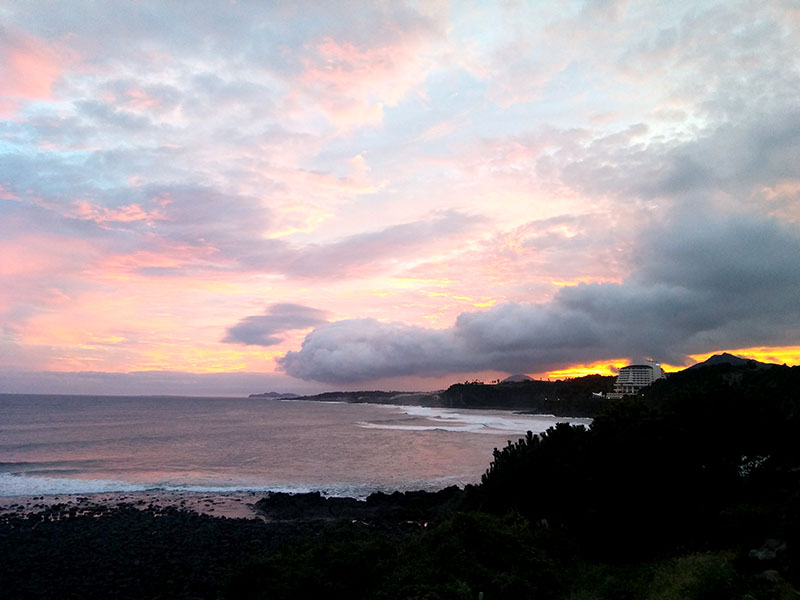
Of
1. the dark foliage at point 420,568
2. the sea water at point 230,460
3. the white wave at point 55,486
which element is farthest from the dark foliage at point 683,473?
the white wave at point 55,486

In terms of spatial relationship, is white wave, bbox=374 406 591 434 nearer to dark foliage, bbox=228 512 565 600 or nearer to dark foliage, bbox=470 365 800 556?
dark foliage, bbox=470 365 800 556

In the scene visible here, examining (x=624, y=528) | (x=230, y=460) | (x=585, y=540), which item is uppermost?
(x=624, y=528)

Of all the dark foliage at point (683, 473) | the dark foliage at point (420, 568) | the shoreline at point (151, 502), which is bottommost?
the shoreline at point (151, 502)

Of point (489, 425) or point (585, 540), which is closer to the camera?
point (585, 540)

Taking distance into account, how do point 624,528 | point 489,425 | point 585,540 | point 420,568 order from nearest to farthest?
point 420,568 < point 624,528 < point 585,540 < point 489,425

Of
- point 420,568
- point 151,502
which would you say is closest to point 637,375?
point 151,502

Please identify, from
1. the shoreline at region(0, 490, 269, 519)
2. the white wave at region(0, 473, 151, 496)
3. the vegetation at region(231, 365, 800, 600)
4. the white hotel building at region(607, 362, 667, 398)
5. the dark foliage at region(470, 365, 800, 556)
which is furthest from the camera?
the white hotel building at region(607, 362, 667, 398)

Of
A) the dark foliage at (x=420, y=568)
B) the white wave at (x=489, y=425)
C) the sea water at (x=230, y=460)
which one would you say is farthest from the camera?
the white wave at (x=489, y=425)

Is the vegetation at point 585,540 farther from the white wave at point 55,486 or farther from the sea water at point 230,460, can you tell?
the sea water at point 230,460

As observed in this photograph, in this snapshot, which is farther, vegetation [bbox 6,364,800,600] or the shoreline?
the shoreline

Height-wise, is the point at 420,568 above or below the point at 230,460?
above

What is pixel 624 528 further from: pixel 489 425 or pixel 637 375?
pixel 637 375

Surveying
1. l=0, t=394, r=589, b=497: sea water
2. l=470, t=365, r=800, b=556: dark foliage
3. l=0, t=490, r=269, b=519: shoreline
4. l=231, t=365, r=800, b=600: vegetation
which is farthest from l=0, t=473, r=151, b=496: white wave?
l=470, t=365, r=800, b=556: dark foliage

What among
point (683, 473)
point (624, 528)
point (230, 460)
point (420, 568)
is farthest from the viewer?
point (230, 460)
